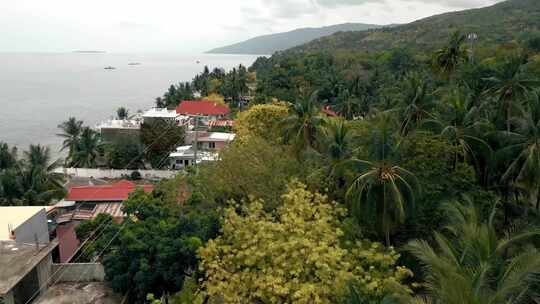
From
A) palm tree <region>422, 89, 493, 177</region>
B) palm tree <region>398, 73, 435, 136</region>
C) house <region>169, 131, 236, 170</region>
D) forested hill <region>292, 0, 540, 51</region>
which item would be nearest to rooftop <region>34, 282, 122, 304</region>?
palm tree <region>422, 89, 493, 177</region>

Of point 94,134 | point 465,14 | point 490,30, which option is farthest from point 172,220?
point 465,14

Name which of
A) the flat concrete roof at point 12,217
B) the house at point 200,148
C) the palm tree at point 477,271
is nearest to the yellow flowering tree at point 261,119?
the house at point 200,148

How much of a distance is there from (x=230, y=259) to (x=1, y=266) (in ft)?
23.7

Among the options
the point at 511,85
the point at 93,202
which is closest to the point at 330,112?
the point at 93,202

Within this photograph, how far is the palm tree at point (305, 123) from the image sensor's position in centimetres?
2545

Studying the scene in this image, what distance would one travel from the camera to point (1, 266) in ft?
42.9

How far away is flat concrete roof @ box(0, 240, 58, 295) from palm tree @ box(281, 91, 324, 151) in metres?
14.6

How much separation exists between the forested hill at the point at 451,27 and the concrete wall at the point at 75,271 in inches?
4676

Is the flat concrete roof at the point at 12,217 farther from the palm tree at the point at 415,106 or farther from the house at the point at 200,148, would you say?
the house at the point at 200,148

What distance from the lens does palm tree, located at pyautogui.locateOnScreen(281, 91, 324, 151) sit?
2545cm

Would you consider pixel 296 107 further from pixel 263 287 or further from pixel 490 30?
pixel 490 30

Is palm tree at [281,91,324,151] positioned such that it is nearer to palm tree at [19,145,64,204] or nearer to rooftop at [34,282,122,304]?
rooftop at [34,282,122,304]

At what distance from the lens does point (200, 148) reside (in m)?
46.2

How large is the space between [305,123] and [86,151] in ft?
89.6
